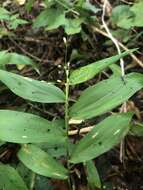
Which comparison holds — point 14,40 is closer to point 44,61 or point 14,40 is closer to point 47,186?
point 44,61

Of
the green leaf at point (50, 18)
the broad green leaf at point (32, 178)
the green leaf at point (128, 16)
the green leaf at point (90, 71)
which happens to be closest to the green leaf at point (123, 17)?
the green leaf at point (128, 16)

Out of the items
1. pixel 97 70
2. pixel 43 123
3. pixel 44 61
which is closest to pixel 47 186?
pixel 43 123

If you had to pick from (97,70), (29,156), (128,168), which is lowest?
(128,168)

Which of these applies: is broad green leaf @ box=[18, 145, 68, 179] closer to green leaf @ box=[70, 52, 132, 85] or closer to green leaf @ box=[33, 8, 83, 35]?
green leaf @ box=[70, 52, 132, 85]

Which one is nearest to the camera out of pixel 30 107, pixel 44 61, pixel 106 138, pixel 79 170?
pixel 106 138

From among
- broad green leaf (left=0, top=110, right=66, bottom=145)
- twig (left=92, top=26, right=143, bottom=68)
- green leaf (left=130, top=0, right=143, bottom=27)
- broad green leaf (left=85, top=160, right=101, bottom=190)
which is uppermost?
broad green leaf (left=0, top=110, right=66, bottom=145)

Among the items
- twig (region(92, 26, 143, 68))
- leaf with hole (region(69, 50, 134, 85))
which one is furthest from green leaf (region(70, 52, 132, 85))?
twig (region(92, 26, 143, 68))

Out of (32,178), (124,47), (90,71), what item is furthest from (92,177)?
(124,47)
